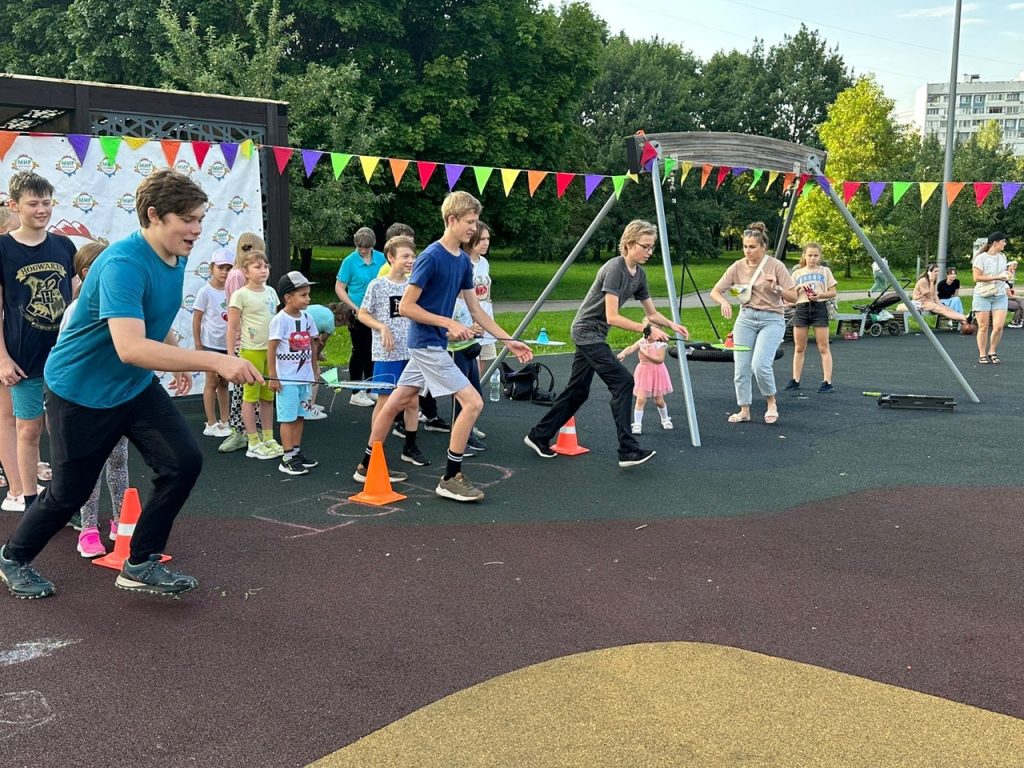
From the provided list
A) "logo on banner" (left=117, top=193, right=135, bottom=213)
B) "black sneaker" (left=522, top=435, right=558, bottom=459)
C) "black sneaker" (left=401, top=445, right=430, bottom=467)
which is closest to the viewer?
"black sneaker" (left=401, top=445, right=430, bottom=467)

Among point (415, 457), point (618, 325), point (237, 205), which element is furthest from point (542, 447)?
point (237, 205)

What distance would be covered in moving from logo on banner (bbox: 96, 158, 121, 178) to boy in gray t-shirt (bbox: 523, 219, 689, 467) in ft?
17.0

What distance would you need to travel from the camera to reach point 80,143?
9047 millimetres

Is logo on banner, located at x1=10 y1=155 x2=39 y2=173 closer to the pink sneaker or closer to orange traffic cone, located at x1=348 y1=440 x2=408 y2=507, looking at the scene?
orange traffic cone, located at x1=348 y1=440 x2=408 y2=507

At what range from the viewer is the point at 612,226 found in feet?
158

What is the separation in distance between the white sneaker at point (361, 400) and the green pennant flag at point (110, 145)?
3.42m

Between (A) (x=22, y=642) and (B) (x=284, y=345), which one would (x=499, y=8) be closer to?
(B) (x=284, y=345)

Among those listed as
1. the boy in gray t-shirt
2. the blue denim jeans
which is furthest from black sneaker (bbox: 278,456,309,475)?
the blue denim jeans

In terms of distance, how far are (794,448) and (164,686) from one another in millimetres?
5920

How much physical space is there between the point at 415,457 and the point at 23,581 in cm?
339

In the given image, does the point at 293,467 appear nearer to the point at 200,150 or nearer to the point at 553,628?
the point at 553,628

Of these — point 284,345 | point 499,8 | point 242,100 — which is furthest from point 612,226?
point 284,345

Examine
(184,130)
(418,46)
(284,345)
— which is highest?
(418,46)

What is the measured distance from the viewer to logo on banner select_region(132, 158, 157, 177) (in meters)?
9.49
